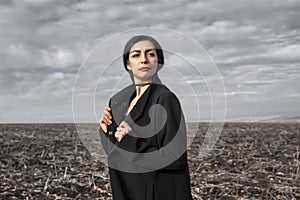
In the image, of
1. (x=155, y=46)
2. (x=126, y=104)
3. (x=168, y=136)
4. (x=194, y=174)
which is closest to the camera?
(x=168, y=136)

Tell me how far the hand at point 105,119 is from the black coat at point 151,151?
3cm

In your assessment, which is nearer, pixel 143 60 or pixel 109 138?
pixel 143 60

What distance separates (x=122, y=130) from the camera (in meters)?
2.32

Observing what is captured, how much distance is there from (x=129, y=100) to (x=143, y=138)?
316 mm

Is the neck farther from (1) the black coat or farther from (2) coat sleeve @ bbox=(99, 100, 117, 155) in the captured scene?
(2) coat sleeve @ bbox=(99, 100, 117, 155)

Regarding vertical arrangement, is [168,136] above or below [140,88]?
below

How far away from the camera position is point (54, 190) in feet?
19.0

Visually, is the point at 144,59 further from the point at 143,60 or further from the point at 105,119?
the point at 105,119

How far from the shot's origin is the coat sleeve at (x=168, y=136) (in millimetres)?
2262

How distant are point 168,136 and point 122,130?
270 mm

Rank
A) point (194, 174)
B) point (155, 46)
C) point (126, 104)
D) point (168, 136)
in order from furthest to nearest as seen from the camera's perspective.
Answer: point (194, 174), point (126, 104), point (155, 46), point (168, 136)

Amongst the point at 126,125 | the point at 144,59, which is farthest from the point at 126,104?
the point at 144,59

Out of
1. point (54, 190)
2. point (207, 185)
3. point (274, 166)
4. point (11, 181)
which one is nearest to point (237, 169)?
point (274, 166)

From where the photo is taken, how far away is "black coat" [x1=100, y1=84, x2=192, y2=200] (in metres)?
2.27
